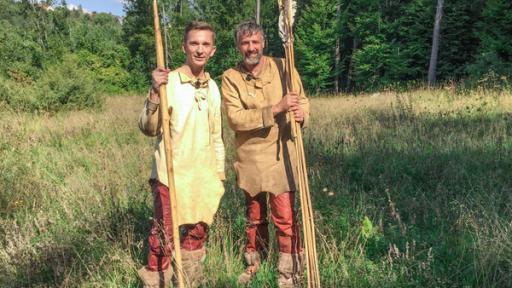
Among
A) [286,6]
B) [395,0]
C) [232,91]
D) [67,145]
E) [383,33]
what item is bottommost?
[67,145]

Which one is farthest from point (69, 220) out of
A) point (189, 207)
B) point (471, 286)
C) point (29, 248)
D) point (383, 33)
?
point (383, 33)

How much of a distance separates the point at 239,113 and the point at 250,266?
130 cm

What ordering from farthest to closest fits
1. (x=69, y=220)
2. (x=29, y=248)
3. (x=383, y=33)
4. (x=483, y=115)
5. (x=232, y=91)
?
(x=383, y=33), (x=483, y=115), (x=69, y=220), (x=29, y=248), (x=232, y=91)

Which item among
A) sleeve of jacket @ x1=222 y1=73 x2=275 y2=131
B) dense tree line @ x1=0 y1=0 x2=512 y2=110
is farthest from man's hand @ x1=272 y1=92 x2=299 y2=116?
dense tree line @ x1=0 y1=0 x2=512 y2=110

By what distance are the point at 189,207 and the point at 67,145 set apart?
604 centimetres

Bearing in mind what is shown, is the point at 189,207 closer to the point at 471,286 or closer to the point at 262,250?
the point at 262,250

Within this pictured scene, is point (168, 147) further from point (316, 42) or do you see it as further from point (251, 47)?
point (316, 42)

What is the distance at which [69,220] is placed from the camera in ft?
12.6

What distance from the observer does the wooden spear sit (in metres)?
2.32

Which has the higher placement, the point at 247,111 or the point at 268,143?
the point at 247,111

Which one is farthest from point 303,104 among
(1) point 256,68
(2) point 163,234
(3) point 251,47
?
(2) point 163,234

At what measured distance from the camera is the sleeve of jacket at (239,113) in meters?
2.68

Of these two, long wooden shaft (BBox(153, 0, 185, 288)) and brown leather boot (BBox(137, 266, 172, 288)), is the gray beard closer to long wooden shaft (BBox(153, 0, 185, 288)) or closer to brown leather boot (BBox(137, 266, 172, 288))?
long wooden shaft (BBox(153, 0, 185, 288))

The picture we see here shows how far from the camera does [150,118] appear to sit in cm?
234
